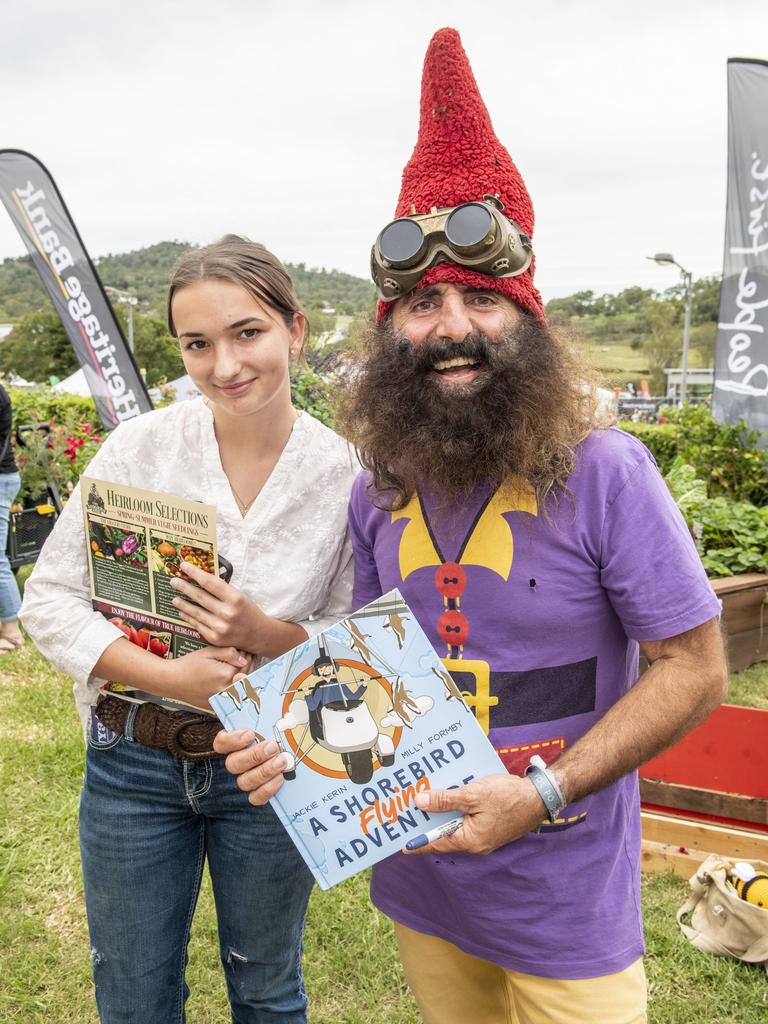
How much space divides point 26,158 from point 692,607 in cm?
843

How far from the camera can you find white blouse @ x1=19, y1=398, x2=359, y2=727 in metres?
1.71

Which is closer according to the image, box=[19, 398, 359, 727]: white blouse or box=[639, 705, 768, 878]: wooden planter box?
box=[19, 398, 359, 727]: white blouse

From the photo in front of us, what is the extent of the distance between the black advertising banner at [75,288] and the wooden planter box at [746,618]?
5.55m

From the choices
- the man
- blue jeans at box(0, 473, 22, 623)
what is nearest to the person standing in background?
blue jeans at box(0, 473, 22, 623)

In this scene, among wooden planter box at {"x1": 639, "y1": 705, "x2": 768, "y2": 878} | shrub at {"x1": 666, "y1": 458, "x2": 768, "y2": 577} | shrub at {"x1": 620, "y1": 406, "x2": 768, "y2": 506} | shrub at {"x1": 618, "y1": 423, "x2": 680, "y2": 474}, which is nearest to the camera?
wooden planter box at {"x1": 639, "y1": 705, "x2": 768, "y2": 878}

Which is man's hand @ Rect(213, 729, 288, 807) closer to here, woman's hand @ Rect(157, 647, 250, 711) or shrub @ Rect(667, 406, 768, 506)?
woman's hand @ Rect(157, 647, 250, 711)

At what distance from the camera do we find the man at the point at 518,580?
140cm

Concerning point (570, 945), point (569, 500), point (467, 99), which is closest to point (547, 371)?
point (569, 500)

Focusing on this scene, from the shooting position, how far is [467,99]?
5.21 ft

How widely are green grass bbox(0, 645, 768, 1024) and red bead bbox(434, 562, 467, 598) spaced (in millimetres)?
1786

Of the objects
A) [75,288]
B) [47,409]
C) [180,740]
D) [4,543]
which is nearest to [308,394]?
[75,288]

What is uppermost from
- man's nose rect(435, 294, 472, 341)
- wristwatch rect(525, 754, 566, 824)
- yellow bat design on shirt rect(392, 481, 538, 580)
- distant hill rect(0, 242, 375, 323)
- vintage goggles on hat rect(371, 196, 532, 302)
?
distant hill rect(0, 242, 375, 323)

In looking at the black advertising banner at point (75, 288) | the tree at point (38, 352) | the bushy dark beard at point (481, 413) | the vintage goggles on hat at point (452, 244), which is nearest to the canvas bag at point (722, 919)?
the bushy dark beard at point (481, 413)

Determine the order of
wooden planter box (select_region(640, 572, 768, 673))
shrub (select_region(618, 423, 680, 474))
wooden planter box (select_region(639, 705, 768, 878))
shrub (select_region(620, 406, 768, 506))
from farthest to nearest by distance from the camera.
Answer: shrub (select_region(618, 423, 680, 474))
shrub (select_region(620, 406, 768, 506))
wooden planter box (select_region(640, 572, 768, 673))
wooden planter box (select_region(639, 705, 768, 878))
